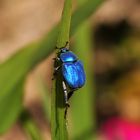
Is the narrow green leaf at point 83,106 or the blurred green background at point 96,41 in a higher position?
the blurred green background at point 96,41

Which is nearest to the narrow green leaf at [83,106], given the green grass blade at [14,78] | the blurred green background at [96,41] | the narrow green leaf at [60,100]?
the green grass blade at [14,78]

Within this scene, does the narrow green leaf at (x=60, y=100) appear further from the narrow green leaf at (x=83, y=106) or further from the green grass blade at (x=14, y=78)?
the narrow green leaf at (x=83, y=106)

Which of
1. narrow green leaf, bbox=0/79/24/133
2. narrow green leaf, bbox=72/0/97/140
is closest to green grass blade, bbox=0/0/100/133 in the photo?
narrow green leaf, bbox=0/79/24/133

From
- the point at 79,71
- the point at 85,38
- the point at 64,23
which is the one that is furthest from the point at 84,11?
the point at 85,38

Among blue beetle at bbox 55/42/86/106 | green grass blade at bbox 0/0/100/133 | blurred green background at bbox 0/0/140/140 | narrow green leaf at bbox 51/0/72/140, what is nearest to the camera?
narrow green leaf at bbox 51/0/72/140

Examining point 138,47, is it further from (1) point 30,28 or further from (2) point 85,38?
(2) point 85,38

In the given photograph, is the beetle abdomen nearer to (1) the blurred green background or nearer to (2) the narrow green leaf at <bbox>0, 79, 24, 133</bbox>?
(2) the narrow green leaf at <bbox>0, 79, 24, 133</bbox>

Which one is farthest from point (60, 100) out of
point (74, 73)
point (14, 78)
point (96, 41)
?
point (96, 41)
